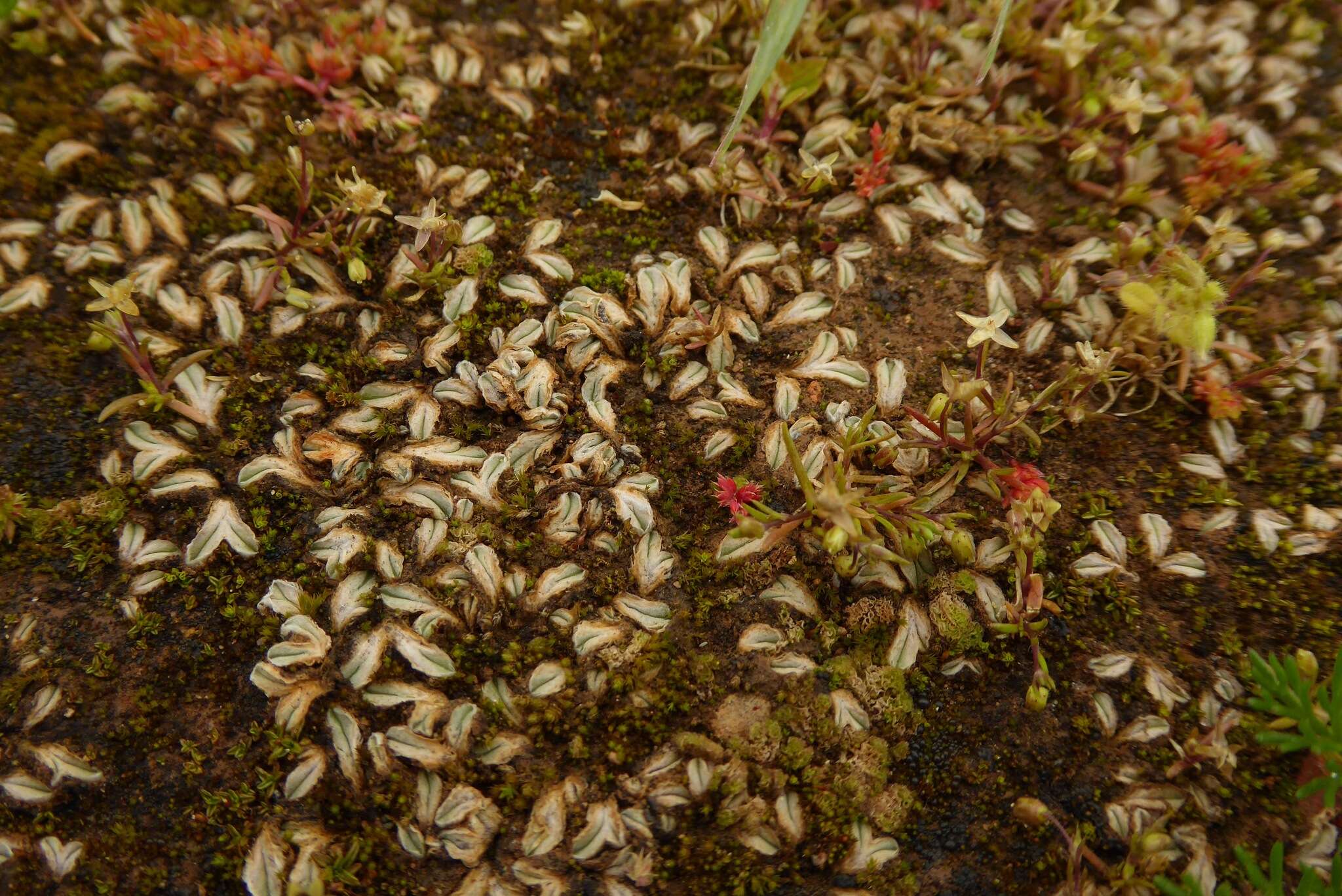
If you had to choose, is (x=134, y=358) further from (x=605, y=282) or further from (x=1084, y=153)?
(x=1084, y=153)

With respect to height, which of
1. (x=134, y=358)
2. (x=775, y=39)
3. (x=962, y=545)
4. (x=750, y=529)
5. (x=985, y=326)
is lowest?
(x=134, y=358)

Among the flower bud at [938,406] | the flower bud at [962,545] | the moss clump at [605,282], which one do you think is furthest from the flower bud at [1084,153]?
the moss clump at [605,282]

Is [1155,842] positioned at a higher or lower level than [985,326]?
lower

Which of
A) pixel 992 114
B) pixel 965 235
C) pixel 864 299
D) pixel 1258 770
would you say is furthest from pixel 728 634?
pixel 992 114

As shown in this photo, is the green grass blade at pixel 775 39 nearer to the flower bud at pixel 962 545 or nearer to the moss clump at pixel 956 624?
the flower bud at pixel 962 545

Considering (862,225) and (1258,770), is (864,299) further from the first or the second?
(1258,770)

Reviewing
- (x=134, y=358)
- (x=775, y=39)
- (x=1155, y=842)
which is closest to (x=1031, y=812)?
(x=1155, y=842)

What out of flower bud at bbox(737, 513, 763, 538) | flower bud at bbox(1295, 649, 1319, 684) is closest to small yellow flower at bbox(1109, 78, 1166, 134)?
flower bud at bbox(1295, 649, 1319, 684)
